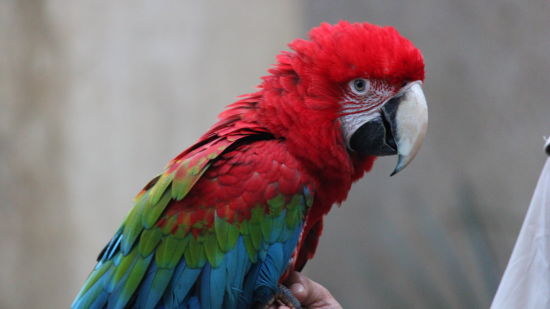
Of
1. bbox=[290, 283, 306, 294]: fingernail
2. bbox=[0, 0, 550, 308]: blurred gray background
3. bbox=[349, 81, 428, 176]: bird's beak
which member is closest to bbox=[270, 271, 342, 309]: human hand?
bbox=[290, 283, 306, 294]: fingernail

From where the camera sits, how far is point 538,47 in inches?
89.7

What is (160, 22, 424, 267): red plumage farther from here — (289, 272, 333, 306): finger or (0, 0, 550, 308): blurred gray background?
(0, 0, 550, 308): blurred gray background

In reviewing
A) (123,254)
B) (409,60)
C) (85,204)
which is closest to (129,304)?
(123,254)

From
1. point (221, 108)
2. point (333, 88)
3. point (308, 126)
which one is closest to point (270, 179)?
point (308, 126)

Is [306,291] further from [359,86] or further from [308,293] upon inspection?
[359,86]

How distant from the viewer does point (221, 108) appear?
2904 millimetres

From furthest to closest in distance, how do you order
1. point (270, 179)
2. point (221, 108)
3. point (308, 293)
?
point (221, 108), point (308, 293), point (270, 179)

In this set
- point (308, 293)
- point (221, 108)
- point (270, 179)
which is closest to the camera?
point (270, 179)

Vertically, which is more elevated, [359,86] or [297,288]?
[359,86]

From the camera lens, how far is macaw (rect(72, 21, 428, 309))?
123 cm

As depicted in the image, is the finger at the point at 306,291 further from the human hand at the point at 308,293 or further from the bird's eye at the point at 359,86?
the bird's eye at the point at 359,86

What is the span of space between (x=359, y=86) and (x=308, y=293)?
48cm

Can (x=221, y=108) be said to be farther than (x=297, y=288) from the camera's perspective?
Yes

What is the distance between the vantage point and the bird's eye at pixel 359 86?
126 centimetres
